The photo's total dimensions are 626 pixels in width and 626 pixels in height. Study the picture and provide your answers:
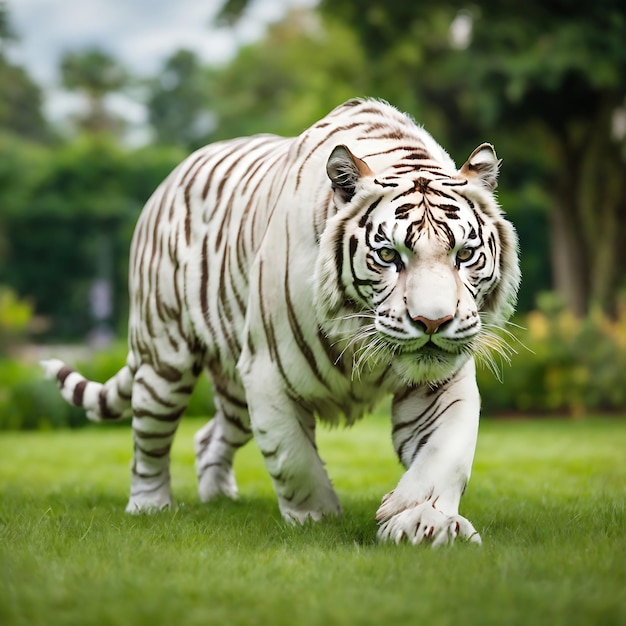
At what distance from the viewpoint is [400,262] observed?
144 inches

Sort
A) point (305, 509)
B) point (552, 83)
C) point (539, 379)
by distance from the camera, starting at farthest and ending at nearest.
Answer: point (539, 379), point (552, 83), point (305, 509)

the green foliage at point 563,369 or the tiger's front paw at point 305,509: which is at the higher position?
the tiger's front paw at point 305,509

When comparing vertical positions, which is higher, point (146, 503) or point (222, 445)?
point (222, 445)

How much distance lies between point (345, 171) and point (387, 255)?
15.8 inches

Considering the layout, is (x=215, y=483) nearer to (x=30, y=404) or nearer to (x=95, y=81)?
(x=30, y=404)

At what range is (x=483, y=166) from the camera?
13.0 feet

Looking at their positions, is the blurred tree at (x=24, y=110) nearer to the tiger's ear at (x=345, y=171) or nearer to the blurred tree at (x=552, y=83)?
the blurred tree at (x=552, y=83)

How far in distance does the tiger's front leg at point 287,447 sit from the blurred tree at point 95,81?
39.5 meters

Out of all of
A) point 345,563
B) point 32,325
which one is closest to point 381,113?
point 345,563

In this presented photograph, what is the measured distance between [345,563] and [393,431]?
3.11ft

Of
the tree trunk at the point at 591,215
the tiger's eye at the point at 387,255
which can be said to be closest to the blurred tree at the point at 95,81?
the tree trunk at the point at 591,215

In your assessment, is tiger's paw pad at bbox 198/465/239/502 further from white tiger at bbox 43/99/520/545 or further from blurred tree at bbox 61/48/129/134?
blurred tree at bbox 61/48/129/134

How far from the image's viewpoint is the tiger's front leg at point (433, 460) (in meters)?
3.70

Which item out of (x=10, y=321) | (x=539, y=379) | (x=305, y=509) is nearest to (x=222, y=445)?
(x=305, y=509)
